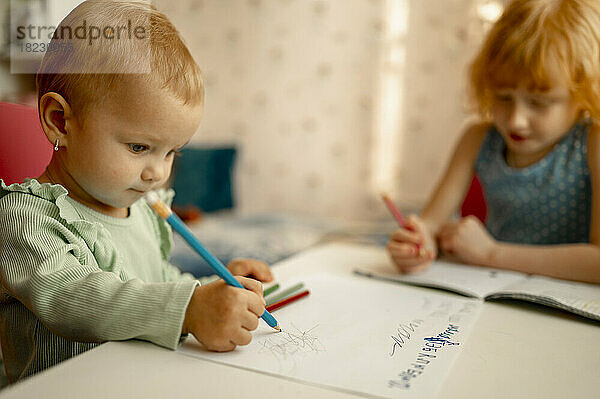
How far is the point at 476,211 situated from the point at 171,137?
1.43 metres

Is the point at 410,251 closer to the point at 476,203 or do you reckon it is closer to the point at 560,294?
the point at 560,294

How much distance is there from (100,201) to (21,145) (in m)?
0.15

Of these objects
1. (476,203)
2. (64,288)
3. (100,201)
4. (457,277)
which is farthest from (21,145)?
(476,203)

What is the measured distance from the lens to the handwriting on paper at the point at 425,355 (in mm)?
444

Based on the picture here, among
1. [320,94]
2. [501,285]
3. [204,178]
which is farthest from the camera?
[320,94]

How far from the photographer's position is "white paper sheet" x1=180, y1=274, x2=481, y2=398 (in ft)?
1.47

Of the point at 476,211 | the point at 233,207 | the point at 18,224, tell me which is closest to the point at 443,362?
the point at 18,224

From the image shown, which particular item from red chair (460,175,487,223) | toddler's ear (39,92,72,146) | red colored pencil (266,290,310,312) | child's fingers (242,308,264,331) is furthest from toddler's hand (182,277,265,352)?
red chair (460,175,487,223)

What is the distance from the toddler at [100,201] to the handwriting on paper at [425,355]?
0.47 feet

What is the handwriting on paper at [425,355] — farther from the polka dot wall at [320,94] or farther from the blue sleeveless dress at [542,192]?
the polka dot wall at [320,94]

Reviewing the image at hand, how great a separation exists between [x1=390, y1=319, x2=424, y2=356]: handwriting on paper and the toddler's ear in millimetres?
399

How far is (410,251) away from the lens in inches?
32.4

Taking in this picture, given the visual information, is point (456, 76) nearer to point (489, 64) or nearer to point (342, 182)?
point (342, 182)

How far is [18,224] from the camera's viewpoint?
20.0 inches
